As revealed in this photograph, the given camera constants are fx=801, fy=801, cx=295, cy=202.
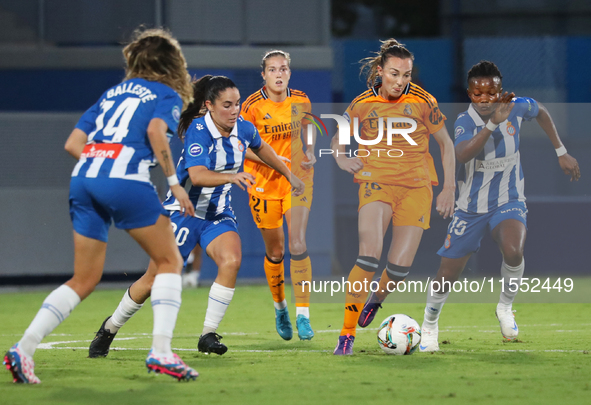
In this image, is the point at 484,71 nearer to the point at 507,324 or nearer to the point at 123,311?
the point at 507,324

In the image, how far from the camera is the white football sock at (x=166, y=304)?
451 cm

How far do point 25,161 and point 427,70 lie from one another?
9783 mm

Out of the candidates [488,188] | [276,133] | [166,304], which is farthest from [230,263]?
[488,188]

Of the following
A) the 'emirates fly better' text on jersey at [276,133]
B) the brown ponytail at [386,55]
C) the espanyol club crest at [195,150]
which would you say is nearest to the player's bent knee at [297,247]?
the 'emirates fly better' text on jersey at [276,133]

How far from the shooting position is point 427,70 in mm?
18438

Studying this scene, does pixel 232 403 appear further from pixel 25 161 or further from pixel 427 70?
pixel 427 70

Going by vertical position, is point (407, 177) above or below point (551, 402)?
above

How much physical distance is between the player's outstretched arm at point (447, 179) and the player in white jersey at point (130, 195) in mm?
2278

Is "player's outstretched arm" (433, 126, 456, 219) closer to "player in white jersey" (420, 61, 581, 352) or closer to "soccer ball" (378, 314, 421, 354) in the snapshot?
"player in white jersey" (420, 61, 581, 352)

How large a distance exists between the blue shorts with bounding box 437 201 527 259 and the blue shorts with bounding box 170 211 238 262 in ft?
5.80

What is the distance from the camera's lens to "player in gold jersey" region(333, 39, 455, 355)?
606 centimetres

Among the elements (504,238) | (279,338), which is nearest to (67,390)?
(279,338)

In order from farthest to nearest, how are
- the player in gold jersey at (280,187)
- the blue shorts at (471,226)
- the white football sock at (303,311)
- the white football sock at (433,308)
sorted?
the player in gold jersey at (280,187)
the white football sock at (303,311)
the blue shorts at (471,226)
the white football sock at (433,308)

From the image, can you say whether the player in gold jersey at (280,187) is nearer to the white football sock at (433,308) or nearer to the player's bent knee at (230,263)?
the white football sock at (433,308)
